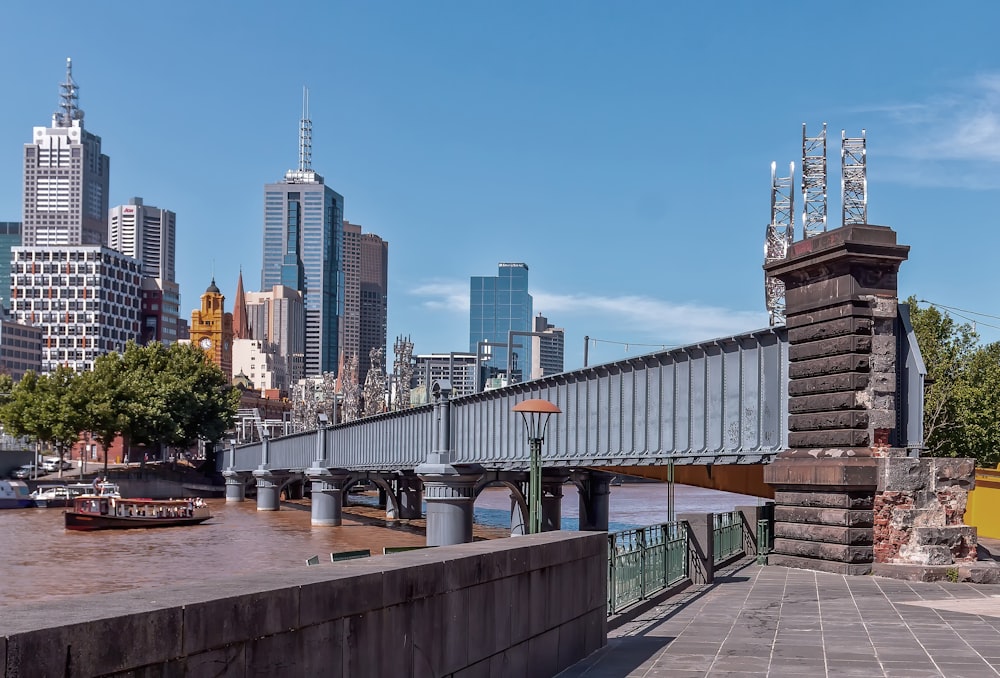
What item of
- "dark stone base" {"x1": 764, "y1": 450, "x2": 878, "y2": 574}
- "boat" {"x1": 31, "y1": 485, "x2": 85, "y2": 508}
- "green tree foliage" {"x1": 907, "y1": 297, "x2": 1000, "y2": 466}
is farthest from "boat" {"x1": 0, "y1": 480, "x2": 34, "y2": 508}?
"dark stone base" {"x1": 764, "y1": 450, "x2": 878, "y2": 574}

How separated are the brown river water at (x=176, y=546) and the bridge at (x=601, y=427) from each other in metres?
5.93

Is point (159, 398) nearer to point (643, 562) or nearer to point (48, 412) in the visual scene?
point (48, 412)

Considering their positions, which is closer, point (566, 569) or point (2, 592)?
point (566, 569)

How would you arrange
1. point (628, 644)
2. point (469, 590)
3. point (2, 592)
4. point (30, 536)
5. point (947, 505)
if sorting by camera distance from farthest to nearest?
1. point (30, 536)
2. point (2, 592)
3. point (947, 505)
4. point (628, 644)
5. point (469, 590)

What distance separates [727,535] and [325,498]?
60.2 metres

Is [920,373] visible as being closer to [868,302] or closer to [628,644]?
[868,302]

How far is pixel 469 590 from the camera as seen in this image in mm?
10391

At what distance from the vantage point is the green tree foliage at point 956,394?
61219 millimetres

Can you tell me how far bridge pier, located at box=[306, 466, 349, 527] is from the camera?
82750 mm

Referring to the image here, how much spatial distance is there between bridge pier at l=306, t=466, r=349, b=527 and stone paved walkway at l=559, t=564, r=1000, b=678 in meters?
62.8

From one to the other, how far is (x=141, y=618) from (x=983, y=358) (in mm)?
66582

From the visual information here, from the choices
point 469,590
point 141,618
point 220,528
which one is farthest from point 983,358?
point 141,618

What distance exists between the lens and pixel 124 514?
269 ft

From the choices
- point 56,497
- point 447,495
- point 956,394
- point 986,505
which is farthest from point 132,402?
point 986,505
